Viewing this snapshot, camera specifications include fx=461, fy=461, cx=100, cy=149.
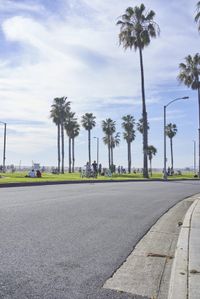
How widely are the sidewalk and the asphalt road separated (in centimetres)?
67

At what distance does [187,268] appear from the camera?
6.60 metres

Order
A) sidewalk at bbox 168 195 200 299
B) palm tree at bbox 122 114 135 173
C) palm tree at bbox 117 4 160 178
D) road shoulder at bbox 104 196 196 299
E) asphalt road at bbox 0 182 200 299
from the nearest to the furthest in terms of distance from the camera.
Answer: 1. sidewalk at bbox 168 195 200 299
2. asphalt road at bbox 0 182 200 299
3. road shoulder at bbox 104 196 196 299
4. palm tree at bbox 117 4 160 178
5. palm tree at bbox 122 114 135 173

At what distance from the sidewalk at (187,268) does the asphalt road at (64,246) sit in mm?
665

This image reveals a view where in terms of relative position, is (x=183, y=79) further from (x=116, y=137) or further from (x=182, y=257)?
(x=116, y=137)

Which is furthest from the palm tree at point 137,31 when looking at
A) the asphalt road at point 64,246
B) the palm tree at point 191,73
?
the asphalt road at point 64,246

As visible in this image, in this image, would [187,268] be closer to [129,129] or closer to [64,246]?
[64,246]

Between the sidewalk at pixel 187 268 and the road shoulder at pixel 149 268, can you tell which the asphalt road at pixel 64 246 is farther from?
the sidewalk at pixel 187 268

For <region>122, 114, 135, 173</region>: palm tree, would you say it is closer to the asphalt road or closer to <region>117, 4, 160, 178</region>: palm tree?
<region>117, 4, 160, 178</region>: palm tree

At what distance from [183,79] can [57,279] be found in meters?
61.5

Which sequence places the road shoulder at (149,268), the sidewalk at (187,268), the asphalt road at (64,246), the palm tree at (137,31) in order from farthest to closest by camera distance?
1. the palm tree at (137,31)
2. the road shoulder at (149,268)
3. the asphalt road at (64,246)
4. the sidewalk at (187,268)

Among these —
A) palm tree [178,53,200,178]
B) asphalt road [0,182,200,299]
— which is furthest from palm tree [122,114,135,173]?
asphalt road [0,182,200,299]

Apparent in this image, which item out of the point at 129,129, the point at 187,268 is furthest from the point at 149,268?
the point at 129,129

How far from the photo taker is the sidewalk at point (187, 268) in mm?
5480

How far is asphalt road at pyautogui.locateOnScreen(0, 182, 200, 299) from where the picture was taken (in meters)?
5.82
